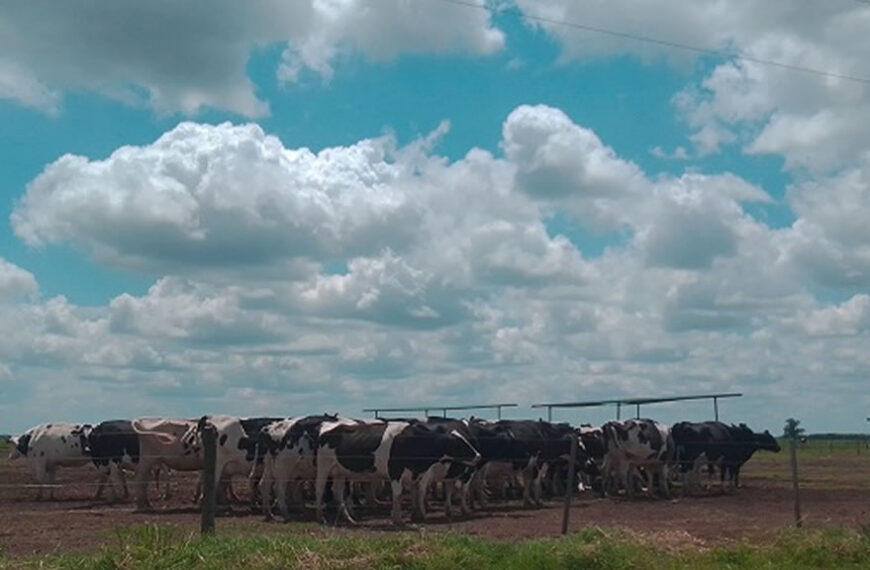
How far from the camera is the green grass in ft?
48.7

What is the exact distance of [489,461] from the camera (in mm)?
30828

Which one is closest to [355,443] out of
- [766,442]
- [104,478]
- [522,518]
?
[522,518]

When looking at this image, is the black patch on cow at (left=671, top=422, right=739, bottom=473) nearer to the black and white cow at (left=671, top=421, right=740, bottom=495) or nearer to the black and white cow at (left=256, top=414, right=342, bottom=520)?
the black and white cow at (left=671, top=421, right=740, bottom=495)

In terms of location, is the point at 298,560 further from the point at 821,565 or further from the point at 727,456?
the point at 727,456

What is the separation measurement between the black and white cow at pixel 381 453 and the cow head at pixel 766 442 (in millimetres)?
17485

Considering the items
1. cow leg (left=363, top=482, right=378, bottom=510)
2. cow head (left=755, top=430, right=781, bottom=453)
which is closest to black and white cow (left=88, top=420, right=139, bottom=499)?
cow leg (left=363, top=482, right=378, bottom=510)

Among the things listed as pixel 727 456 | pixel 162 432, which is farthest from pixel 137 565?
pixel 727 456

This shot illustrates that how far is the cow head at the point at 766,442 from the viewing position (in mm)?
41213

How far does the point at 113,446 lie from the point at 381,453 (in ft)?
31.3

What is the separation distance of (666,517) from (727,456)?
1323 centimetres

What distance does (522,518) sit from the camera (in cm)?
2630

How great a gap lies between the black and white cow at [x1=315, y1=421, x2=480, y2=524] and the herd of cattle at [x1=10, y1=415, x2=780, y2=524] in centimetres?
3

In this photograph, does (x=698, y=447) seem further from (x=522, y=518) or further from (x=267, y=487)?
(x=267, y=487)

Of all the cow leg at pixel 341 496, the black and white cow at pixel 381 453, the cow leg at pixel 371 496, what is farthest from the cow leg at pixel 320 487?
the cow leg at pixel 371 496
